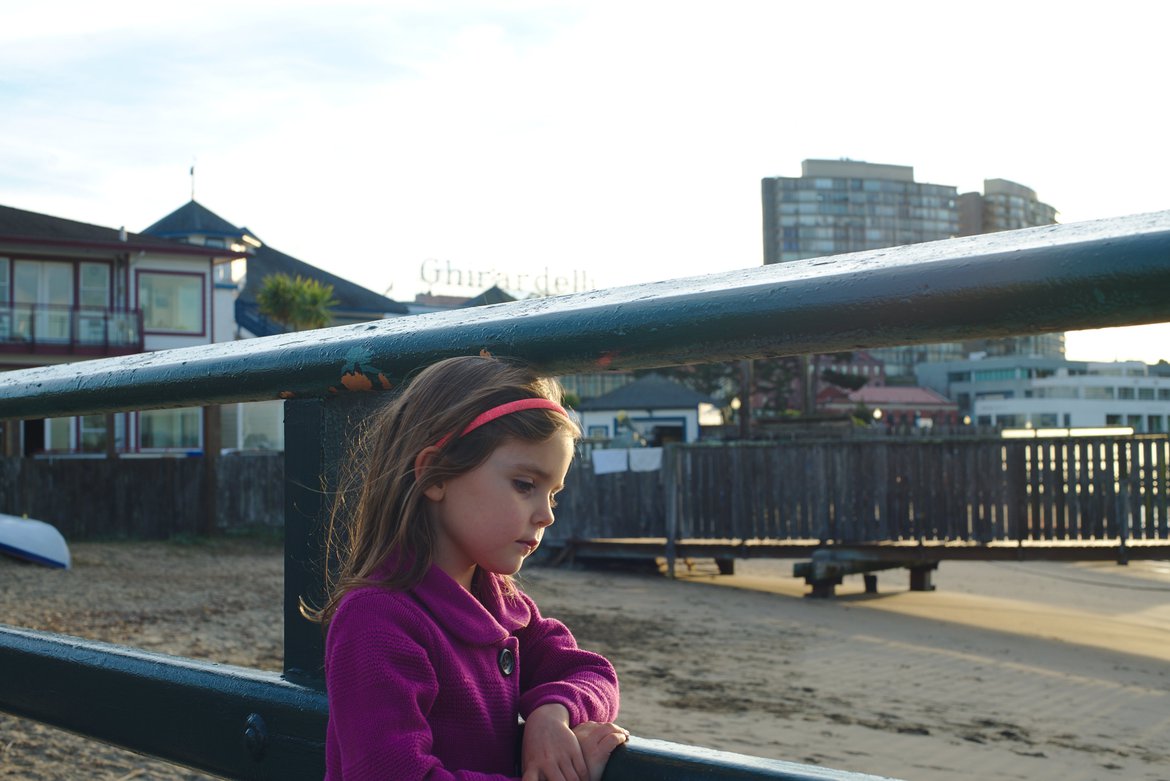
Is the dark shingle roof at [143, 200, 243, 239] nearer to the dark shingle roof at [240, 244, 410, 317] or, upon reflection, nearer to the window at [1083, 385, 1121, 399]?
the dark shingle roof at [240, 244, 410, 317]

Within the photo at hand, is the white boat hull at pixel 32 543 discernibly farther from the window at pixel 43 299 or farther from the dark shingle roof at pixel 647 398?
the dark shingle roof at pixel 647 398

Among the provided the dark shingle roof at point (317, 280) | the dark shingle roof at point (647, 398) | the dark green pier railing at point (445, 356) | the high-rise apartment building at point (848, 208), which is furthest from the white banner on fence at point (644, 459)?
the high-rise apartment building at point (848, 208)

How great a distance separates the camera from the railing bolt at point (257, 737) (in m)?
1.41

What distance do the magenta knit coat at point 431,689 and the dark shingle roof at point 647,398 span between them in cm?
5403

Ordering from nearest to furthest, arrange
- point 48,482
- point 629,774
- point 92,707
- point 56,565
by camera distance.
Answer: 1. point 629,774
2. point 92,707
3. point 56,565
4. point 48,482

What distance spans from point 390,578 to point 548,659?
25 centimetres

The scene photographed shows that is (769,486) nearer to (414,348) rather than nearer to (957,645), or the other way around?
(957,645)

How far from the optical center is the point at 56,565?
14945mm

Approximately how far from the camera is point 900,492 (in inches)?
672

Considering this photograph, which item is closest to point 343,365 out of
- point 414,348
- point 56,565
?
point 414,348

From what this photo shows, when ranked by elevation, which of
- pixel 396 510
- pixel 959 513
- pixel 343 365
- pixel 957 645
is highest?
pixel 343 365

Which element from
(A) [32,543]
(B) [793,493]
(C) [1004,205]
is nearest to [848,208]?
(C) [1004,205]

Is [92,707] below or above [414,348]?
below

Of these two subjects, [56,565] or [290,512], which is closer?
[290,512]
